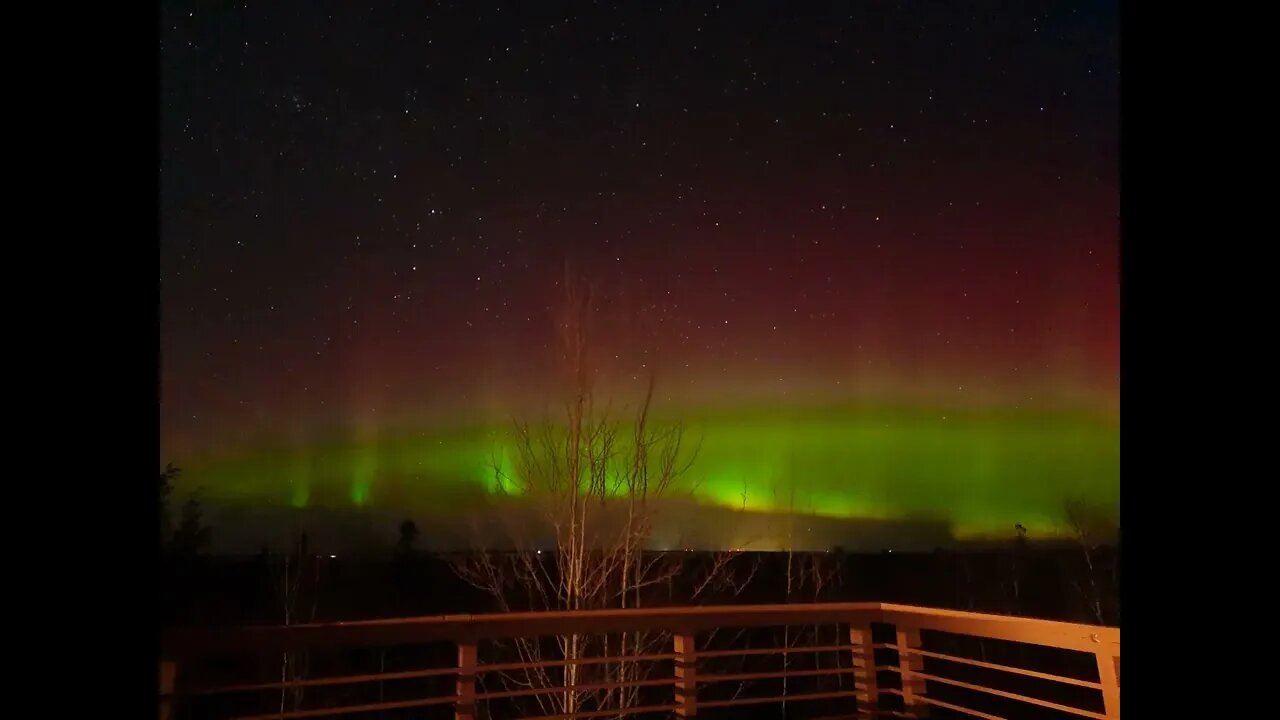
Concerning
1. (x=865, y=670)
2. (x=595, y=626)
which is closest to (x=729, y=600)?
(x=865, y=670)

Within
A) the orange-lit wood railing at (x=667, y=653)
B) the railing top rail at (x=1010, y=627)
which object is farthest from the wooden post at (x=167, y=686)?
the railing top rail at (x=1010, y=627)

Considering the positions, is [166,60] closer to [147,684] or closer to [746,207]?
[147,684]

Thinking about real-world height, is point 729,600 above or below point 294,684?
below

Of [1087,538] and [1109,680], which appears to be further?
[1087,538]

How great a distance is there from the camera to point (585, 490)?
6852 mm

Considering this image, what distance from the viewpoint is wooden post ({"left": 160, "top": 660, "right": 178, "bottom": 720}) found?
2.79m

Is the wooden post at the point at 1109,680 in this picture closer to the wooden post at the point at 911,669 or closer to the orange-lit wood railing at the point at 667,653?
the orange-lit wood railing at the point at 667,653

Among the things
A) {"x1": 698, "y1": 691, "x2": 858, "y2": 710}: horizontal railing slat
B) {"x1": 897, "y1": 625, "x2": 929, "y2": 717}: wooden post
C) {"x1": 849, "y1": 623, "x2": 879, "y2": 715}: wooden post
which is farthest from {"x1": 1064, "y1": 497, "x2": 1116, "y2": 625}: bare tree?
{"x1": 698, "y1": 691, "x2": 858, "y2": 710}: horizontal railing slat

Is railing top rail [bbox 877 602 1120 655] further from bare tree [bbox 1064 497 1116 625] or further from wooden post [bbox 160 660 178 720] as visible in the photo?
wooden post [bbox 160 660 178 720]

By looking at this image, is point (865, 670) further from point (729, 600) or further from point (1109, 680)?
point (729, 600)

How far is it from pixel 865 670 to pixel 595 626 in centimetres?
148

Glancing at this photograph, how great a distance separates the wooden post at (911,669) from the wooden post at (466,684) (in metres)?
2.08

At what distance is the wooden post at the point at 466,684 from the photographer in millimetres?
3938

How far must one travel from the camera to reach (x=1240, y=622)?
108 cm
